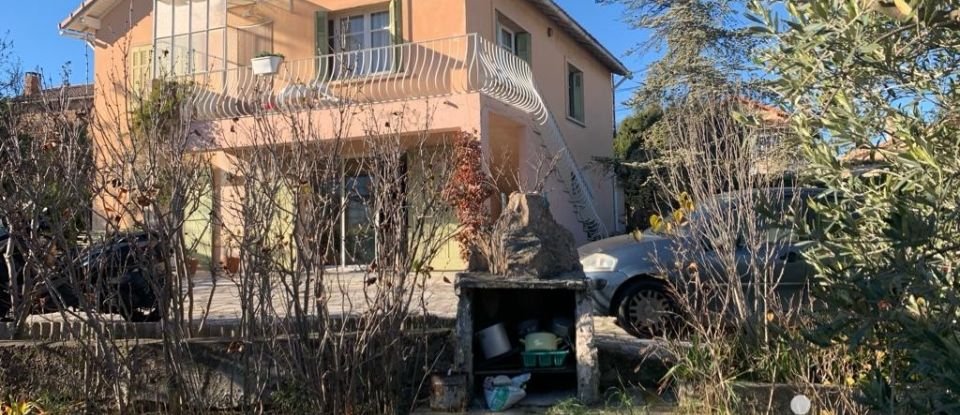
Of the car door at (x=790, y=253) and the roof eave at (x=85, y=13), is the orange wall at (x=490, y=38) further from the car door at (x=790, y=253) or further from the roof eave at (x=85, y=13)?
the car door at (x=790, y=253)

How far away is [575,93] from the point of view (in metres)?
16.4

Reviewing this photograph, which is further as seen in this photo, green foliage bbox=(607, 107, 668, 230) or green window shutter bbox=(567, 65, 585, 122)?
green window shutter bbox=(567, 65, 585, 122)

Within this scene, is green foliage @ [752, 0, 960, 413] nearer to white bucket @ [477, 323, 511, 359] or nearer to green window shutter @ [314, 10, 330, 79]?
white bucket @ [477, 323, 511, 359]

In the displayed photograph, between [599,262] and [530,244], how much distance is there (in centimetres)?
209

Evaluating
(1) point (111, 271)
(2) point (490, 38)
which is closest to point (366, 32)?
(2) point (490, 38)

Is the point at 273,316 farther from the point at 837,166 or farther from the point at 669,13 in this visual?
the point at 669,13

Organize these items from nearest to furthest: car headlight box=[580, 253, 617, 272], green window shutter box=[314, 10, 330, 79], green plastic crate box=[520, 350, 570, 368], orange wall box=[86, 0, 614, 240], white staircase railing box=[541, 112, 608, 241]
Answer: green plastic crate box=[520, 350, 570, 368]
car headlight box=[580, 253, 617, 272]
orange wall box=[86, 0, 614, 240]
white staircase railing box=[541, 112, 608, 241]
green window shutter box=[314, 10, 330, 79]

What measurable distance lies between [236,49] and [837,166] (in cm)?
1219

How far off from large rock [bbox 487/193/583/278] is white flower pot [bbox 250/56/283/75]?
24.6 feet

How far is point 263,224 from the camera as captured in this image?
4148mm

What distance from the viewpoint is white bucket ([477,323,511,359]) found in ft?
17.1

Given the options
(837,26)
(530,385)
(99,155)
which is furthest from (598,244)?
(837,26)

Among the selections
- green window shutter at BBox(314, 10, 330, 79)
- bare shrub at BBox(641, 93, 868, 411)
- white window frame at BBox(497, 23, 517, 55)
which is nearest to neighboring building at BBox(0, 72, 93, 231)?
bare shrub at BBox(641, 93, 868, 411)

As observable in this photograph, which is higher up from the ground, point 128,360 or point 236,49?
point 236,49
